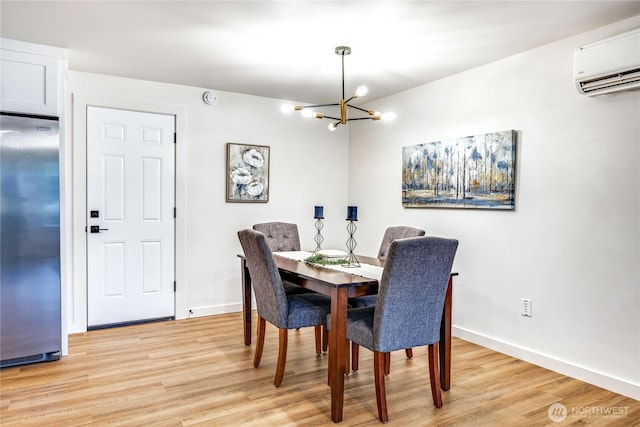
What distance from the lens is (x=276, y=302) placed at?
8.63ft

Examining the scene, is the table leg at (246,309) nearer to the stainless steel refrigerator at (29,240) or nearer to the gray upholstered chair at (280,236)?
the gray upholstered chair at (280,236)

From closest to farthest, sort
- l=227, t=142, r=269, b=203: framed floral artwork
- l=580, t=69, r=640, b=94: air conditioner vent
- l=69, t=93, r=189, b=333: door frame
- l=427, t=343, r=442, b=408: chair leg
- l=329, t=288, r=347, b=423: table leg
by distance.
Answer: l=329, t=288, r=347, b=423: table leg
l=427, t=343, r=442, b=408: chair leg
l=580, t=69, r=640, b=94: air conditioner vent
l=69, t=93, r=189, b=333: door frame
l=227, t=142, r=269, b=203: framed floral artwork

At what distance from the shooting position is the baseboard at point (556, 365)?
2.61 metres

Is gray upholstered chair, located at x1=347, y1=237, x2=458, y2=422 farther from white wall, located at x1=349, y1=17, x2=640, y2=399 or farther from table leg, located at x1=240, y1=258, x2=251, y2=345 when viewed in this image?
table leg, located at x1=240, y1=258, x2=251, y2=345

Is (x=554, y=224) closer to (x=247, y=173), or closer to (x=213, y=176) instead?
(x=247, y=173)

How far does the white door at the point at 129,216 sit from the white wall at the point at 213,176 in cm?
8

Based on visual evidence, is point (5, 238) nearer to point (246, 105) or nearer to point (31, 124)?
point (31, 124)

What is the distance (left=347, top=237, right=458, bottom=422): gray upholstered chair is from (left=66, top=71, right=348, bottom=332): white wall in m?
2.40

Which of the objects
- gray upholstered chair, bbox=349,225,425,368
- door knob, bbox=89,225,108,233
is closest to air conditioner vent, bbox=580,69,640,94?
gray upholstered chair, bbox=349,225,425,368

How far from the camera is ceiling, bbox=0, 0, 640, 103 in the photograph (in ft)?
8.16

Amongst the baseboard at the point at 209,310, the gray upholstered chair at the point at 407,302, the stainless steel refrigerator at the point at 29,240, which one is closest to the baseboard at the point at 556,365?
the gray upholstered chair at the point at 407,302

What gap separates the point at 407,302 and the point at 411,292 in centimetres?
6

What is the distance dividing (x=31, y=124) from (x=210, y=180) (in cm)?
167

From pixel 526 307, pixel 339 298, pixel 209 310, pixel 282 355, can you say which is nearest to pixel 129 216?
pixel 209 310
